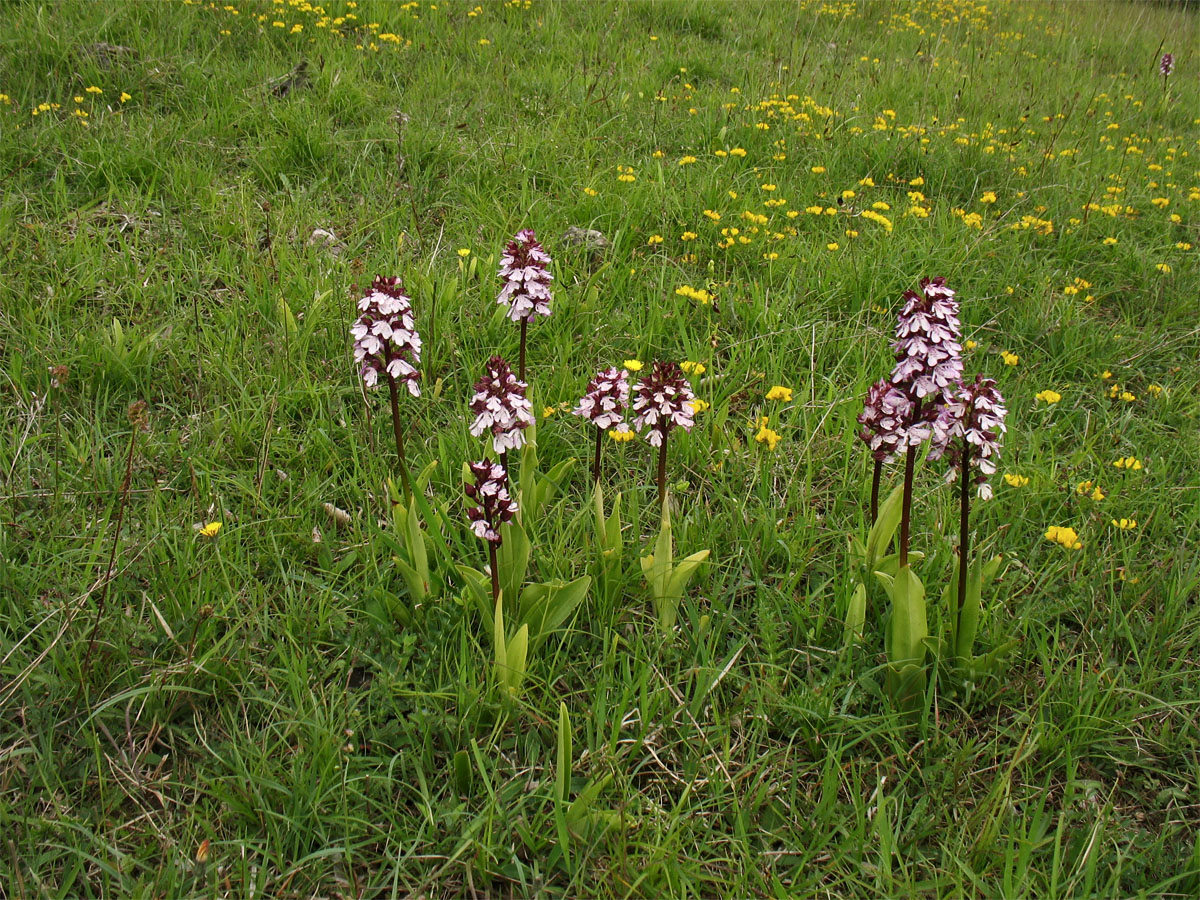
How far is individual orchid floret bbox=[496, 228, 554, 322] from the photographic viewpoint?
2264 mm

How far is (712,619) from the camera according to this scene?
227cm

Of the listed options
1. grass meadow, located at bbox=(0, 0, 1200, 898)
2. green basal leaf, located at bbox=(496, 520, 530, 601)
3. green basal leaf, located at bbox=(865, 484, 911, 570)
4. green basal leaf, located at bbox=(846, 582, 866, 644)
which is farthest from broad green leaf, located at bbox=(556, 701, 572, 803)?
green basal leaf, located at bbox=(865, 484, 911, 570)

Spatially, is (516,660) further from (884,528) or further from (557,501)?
(884,528)

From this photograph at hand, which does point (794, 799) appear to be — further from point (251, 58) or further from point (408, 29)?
point (408, 29)

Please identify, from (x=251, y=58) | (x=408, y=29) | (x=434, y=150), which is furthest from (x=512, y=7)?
(x=434, y=150)

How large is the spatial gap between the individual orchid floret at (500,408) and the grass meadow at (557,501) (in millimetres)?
524

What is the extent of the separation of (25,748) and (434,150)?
3637 mm

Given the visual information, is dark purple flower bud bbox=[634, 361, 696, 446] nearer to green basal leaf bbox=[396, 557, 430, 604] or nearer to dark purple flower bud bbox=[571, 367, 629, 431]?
dark purple flower bud bbox=[571, 367, 629, 431]

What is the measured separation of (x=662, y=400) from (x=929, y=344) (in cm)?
65

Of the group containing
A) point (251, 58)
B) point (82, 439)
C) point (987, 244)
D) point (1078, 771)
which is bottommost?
point (1078, 771)

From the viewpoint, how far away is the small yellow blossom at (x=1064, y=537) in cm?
231

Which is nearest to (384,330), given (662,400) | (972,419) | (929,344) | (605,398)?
(605,398)

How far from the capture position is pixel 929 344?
1764 mm

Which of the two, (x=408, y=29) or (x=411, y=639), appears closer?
(x=411, y=639)
